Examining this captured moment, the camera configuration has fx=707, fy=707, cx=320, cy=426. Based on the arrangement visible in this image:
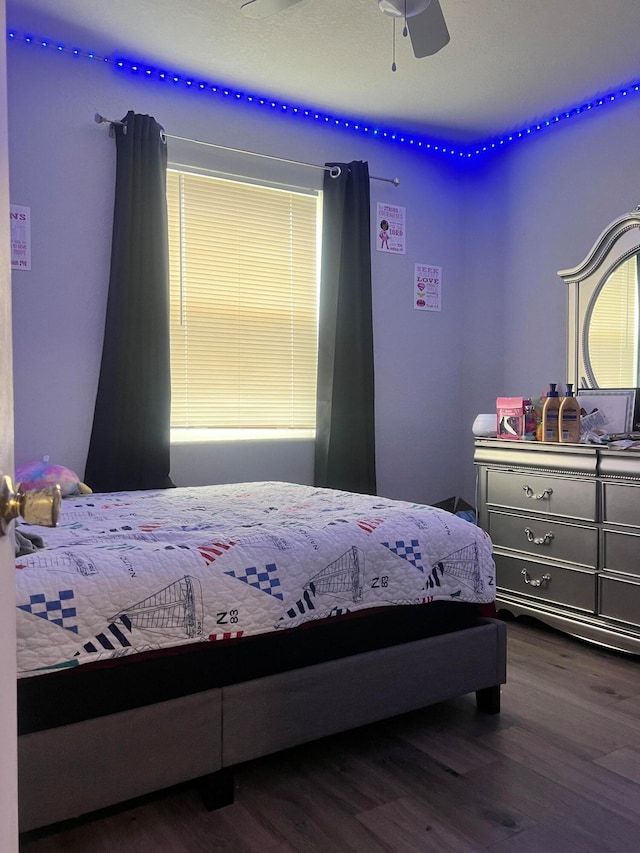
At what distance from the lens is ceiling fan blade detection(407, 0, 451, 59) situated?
2.30 metres

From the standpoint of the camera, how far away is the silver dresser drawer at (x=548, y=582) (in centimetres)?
301

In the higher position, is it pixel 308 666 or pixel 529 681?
pixel 308 666

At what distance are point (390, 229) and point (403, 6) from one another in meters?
1.92

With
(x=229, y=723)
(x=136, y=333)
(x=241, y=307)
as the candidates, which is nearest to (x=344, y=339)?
(x=241, y=307)

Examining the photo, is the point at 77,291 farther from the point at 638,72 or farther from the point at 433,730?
the point at 638,72

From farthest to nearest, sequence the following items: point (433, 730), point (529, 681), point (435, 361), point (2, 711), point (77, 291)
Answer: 1. point (435, 361)
2. point (77, 291)
3. point (529, 681)
4. point (433, 730)
5. point (2, 711)

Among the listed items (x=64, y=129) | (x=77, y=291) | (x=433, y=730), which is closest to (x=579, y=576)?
(x=433, y=730)

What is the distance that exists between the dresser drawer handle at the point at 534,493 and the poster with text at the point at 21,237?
2.46 metres

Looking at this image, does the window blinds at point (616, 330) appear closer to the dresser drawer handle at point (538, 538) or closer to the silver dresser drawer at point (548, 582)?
the dresser drawer handle at point (538, 538)

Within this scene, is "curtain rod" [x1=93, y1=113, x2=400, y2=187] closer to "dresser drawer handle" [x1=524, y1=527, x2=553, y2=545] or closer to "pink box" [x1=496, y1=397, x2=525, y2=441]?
"pink box" [x1=496, y1=397, x2=525, y2=441]

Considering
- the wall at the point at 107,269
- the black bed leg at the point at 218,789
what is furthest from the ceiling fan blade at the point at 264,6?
the black bed leg at the point at 218,789

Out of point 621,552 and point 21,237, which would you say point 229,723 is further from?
point 21,237

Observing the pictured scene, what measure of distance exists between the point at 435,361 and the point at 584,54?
1836 millimetres

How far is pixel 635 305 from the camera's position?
339 centimetres
